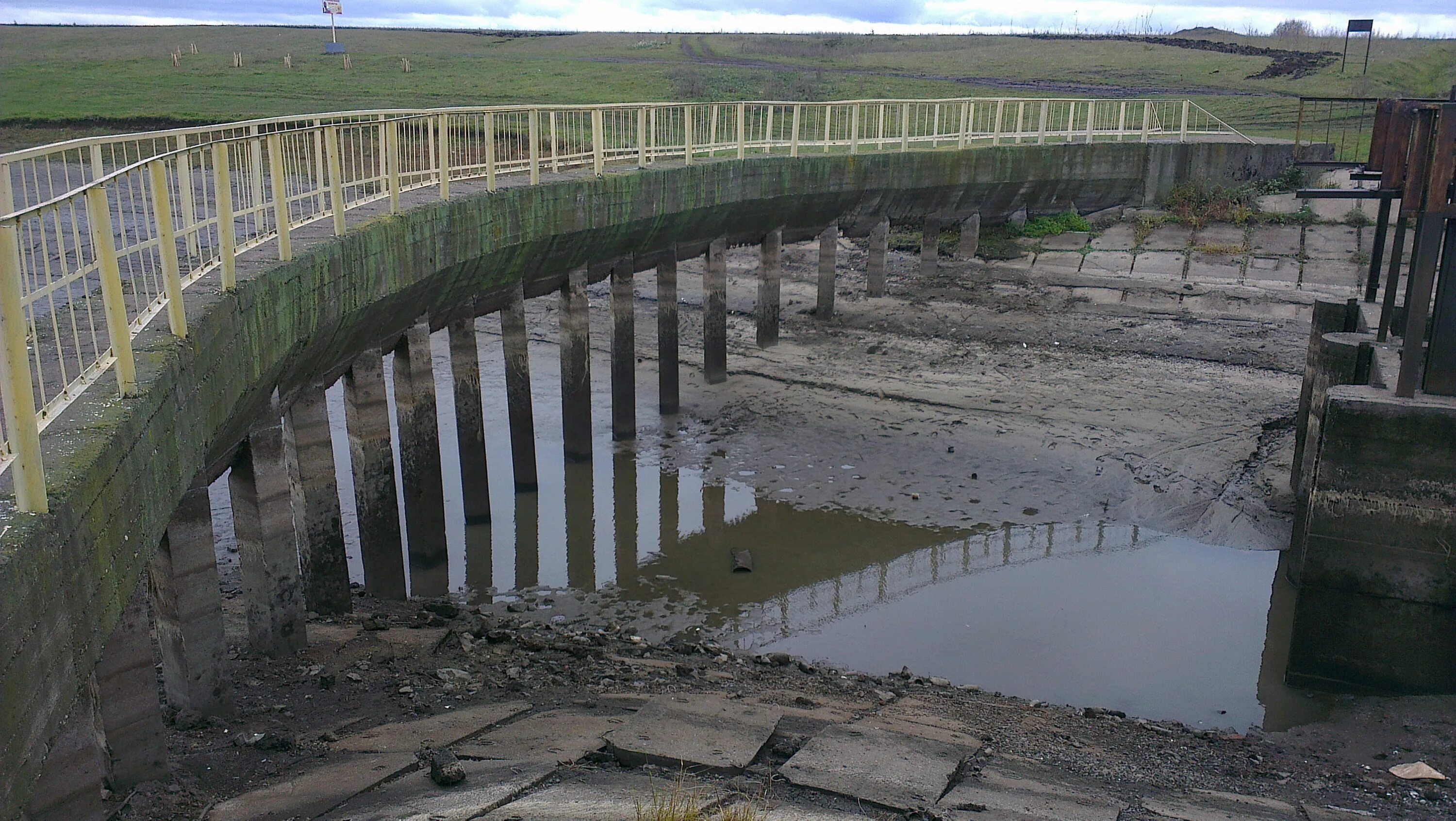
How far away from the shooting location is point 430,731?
708cm

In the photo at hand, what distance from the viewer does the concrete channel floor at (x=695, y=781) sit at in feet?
18.3

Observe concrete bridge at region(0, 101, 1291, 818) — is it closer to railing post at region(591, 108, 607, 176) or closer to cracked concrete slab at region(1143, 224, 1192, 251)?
railing post at region(591, 108, 607, 176)

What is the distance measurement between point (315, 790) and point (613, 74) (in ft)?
161

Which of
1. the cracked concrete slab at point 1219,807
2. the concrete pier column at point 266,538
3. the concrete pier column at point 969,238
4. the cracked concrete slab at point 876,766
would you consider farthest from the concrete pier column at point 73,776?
the concrete pier column at point 969,238

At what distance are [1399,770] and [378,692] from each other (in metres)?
7.32

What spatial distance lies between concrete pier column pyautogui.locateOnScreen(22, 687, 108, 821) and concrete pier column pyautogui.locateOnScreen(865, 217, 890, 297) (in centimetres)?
2024

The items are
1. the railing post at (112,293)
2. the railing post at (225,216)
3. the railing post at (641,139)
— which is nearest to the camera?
the railing post at (112,293)

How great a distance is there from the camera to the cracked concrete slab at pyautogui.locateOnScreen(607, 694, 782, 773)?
6.40 m

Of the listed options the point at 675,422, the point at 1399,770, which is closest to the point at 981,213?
the point at 675,422

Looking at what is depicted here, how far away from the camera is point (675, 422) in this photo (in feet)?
59.0

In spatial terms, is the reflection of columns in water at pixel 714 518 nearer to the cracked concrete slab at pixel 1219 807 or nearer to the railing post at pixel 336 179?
the railing post at pixel 336 179

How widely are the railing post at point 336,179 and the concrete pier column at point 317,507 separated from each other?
4.87 ft

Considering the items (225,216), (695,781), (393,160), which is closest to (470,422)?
(393,160)

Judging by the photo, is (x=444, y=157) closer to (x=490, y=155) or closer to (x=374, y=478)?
(x=490, y=155)
